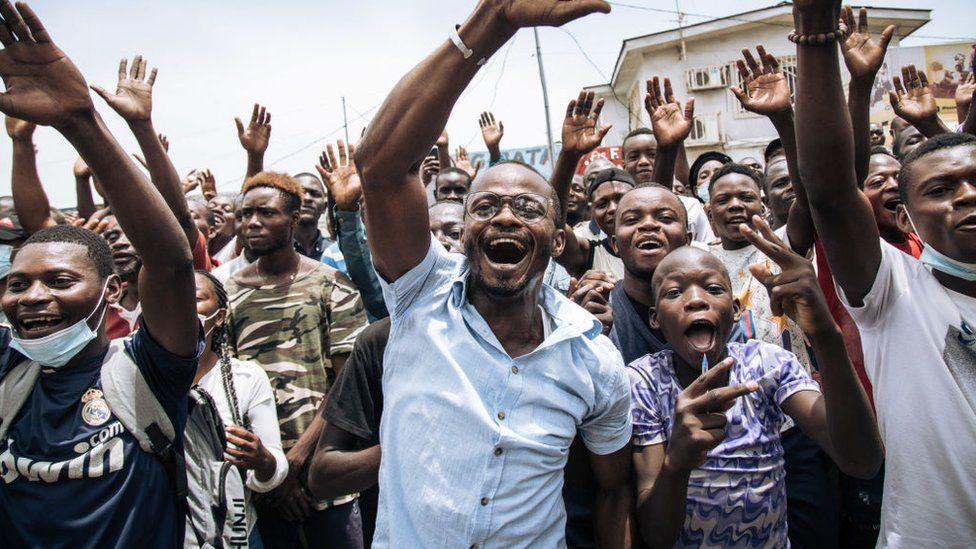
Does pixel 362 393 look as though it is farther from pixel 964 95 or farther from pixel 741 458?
pixel 964 95

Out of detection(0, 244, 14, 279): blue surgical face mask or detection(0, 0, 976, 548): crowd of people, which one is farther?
detection(0, 244, 14, 279): blue surgical face mask

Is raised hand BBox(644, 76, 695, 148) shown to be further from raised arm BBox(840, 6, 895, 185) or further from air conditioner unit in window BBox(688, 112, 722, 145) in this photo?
air conditioner unit in window BBox(688, 112, 722, 145)

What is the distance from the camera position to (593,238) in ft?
16.7

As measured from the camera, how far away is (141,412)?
2166 millimetres

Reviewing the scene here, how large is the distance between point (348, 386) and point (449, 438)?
69 centimetres

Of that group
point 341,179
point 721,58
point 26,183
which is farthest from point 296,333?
Result: point 721,58

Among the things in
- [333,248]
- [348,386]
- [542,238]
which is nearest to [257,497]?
[348,386]

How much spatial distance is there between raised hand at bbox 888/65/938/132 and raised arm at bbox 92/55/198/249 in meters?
4.35

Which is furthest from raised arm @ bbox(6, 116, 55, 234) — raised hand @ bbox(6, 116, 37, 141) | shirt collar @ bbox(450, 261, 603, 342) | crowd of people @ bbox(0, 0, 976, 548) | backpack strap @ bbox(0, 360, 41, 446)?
shirt collar @ bbox(450, 261, 603, 342)

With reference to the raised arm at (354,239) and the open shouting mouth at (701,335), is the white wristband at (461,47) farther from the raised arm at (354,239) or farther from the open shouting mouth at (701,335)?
the raised arm at (354,239)

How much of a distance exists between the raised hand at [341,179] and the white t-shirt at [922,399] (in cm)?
297

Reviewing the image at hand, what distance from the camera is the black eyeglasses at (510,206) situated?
79.9 inches

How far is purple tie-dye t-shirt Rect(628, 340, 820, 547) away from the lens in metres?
2.17

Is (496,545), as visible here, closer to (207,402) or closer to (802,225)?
(207,402)
